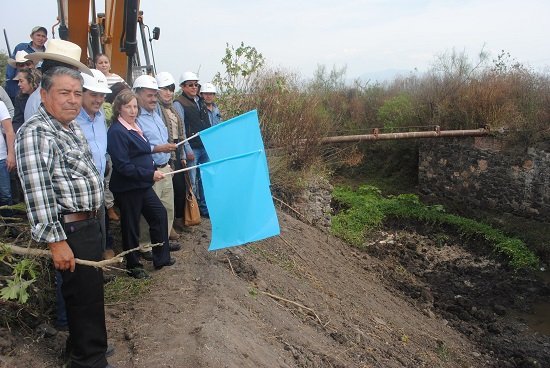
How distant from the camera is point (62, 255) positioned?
2828 millimetres

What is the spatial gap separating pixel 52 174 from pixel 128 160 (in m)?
1.69

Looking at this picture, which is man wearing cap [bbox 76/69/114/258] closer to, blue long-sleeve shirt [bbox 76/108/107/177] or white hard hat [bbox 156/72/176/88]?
blue long-sleeve shirt [bbox 76/108/107/177]

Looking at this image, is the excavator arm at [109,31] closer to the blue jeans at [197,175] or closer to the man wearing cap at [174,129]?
the man wearing cap at [174,129]

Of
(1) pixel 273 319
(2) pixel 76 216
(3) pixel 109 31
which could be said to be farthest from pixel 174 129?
(3) pixel 109 31

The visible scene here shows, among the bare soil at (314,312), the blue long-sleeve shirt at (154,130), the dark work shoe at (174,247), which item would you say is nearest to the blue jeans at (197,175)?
the bare soil at (314,312)

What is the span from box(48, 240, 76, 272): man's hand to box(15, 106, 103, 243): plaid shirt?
0.04 m

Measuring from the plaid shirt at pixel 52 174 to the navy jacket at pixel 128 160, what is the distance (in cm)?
137

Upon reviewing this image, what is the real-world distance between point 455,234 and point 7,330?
41.4 ft

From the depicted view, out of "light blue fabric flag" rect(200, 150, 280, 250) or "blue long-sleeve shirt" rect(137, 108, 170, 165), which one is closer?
"light blue fabric flag" rect(200, 150, 280, 250)

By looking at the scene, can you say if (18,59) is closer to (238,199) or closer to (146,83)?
(146,83)

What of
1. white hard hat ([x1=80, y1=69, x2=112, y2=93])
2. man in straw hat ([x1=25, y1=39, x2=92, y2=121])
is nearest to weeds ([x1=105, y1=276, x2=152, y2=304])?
white hard hat ([x1=80, y1=69, x2=112, y2=93])

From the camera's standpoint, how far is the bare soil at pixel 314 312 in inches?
148

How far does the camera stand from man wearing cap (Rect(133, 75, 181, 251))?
5.18 metres

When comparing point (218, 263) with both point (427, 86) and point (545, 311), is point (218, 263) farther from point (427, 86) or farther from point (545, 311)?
point (427, 86)
